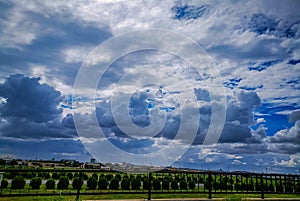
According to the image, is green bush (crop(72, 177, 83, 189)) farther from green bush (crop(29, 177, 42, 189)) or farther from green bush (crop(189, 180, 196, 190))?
green bush (crop(189, 180, 196, 190))

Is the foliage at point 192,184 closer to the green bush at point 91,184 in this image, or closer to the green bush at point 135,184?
the green bush at point 135,184

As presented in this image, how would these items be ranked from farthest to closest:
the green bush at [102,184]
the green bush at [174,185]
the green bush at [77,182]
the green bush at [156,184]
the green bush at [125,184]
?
the green bush at [102,184] < the green bush at [125,184] < the green bush at [174,185] < the green bush at [156,184] < the green bush at [77,182]

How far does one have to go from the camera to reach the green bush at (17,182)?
9.07 metres

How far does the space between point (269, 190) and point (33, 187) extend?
8.90 m

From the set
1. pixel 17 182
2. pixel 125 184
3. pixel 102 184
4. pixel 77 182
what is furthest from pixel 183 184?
pixel 17 182

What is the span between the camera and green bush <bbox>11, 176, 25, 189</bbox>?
9.07 m

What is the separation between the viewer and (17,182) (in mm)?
9219

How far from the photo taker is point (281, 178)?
10.1 meters

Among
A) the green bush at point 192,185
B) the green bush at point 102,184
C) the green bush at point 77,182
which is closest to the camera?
the green bush at point 77,182

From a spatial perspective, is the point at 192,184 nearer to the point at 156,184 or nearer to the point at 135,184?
the point at 156,184

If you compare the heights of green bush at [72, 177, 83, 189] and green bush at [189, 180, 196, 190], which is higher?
green bush at [72, 177, 83, 189]

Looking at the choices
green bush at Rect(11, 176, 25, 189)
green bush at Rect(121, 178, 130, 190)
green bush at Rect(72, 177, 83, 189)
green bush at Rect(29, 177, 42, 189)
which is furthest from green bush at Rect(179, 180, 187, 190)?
green bush at Rect(11, 176, 25, 189)

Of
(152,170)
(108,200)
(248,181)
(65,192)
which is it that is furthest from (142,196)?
(248,181)

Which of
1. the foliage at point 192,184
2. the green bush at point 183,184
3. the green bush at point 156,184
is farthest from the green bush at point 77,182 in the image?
the foliage at point 192,184
